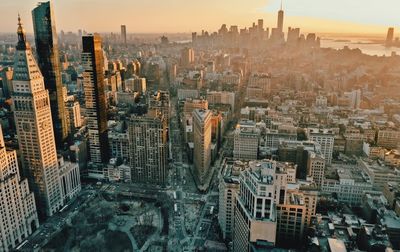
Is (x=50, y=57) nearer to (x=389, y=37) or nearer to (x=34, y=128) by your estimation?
(x=34, y=128)

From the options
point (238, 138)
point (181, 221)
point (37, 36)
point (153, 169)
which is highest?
point (37, 36)

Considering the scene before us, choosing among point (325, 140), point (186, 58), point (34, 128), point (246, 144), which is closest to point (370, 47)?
point (186, 58)

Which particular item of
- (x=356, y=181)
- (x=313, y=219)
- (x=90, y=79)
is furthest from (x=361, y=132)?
(x=90, y=79)

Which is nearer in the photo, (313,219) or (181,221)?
(313,219)

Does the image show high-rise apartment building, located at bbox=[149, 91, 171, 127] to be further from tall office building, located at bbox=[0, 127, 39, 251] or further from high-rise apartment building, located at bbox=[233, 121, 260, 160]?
tall office building, located at bbox=[0, 127, 39, 251]

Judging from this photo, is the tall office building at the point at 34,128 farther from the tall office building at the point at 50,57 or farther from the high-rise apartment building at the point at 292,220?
the high-rise apartment building at the point at 292,220

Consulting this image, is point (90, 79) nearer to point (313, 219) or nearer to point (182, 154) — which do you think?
point (182, 154)
